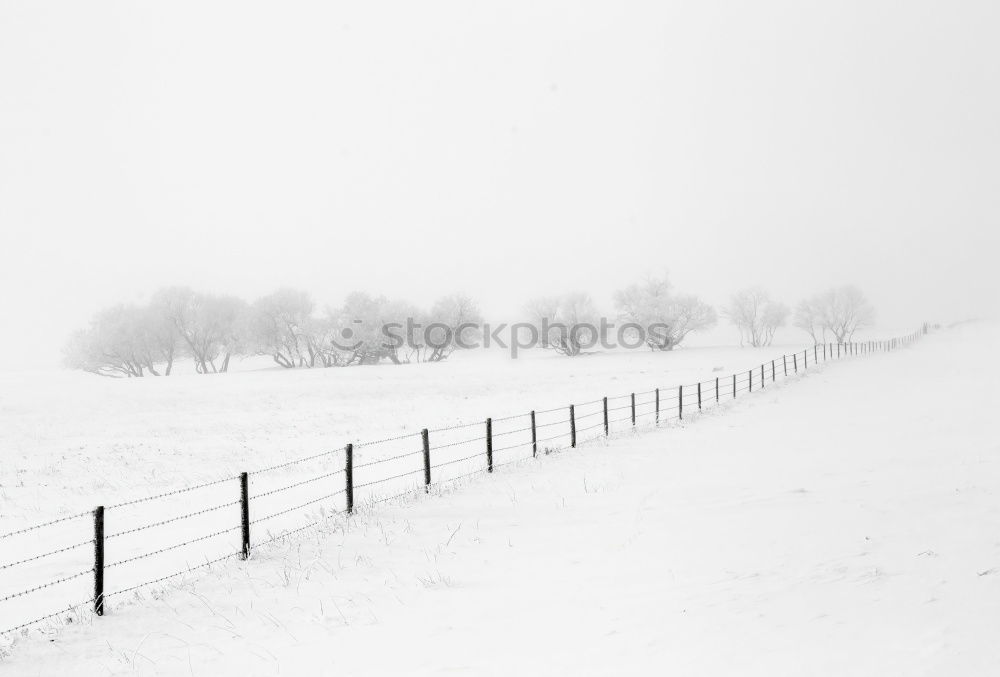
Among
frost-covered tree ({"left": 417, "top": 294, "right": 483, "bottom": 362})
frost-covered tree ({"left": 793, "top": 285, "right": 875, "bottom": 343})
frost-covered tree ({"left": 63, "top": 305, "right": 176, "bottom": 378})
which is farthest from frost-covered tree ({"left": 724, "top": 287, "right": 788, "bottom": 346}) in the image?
frost-covered tree ({"left": 63, "top": 305, "right": 176, "bottom": 378})

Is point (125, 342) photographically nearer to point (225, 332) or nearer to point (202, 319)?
point (202, 319)

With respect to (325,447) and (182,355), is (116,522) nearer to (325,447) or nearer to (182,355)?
(325,447)

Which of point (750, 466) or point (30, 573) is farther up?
point (750, 466)

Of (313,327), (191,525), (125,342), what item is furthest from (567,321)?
(191,525)

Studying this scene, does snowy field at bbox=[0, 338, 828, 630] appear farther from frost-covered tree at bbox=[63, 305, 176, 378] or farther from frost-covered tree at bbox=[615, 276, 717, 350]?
frost-covered tree at bbox=[615, 276, 717, 350]

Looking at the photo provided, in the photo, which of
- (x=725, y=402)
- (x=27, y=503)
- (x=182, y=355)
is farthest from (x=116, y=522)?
(x=182, y=355)

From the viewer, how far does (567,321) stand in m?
84.4

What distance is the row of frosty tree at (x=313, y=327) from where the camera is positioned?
225 feet

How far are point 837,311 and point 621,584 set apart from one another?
120 meters

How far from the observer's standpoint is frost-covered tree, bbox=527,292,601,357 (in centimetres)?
8369

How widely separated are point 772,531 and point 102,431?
2656cm

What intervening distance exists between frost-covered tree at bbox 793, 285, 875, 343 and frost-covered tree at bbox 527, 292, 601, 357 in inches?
1920

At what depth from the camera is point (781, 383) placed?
113 ft

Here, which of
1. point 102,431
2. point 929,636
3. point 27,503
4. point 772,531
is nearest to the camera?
point 929,636
